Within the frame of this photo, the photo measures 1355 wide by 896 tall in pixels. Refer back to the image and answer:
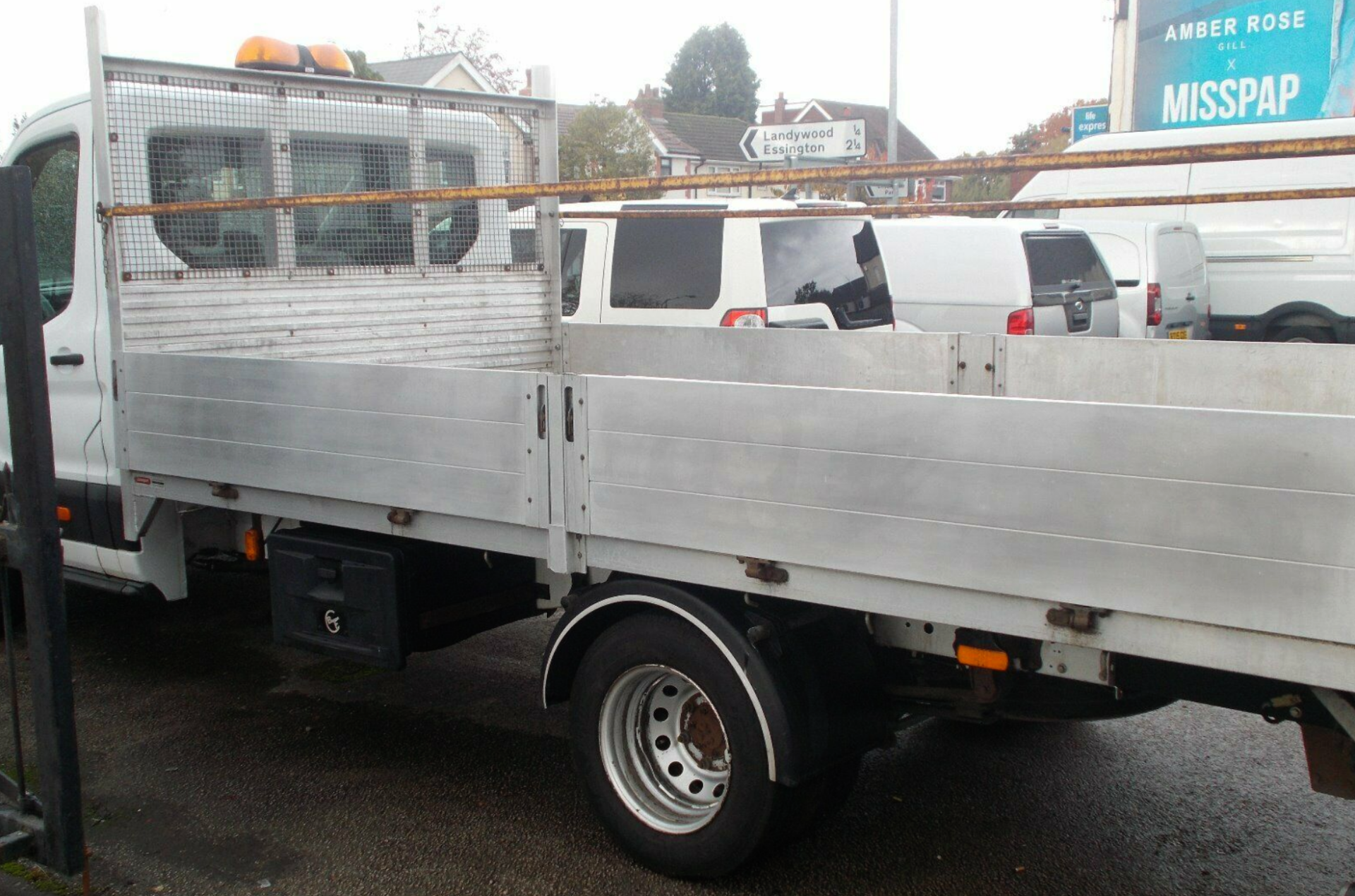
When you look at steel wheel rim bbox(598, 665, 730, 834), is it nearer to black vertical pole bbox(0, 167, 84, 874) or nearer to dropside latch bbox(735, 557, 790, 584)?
dropside latch bbox(735, 557, 790, 584)

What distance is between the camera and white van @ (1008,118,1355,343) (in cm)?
1358

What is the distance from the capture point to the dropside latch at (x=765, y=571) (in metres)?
3.24

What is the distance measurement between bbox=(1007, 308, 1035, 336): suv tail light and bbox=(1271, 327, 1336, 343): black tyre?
4949 mm

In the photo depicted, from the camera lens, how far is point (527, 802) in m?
4.43

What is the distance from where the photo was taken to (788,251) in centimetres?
817

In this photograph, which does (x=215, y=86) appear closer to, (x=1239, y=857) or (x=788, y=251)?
(x=788, y=251)

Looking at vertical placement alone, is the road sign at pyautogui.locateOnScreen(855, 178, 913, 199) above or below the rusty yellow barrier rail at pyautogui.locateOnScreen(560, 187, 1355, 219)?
above

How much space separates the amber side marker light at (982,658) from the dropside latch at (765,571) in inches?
19.2

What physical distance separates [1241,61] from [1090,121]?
9.74 ft

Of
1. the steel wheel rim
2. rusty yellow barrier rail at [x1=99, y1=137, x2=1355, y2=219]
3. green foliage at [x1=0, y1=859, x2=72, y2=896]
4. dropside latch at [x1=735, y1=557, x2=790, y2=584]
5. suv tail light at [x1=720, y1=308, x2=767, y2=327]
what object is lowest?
green foliage at [x1=0, y1=859, x2=72, y2=896]

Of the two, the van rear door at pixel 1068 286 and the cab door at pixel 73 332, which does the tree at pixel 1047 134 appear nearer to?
the van rear door at pixel 1068 286

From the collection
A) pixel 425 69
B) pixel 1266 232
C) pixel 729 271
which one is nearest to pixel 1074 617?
pixel 729 271

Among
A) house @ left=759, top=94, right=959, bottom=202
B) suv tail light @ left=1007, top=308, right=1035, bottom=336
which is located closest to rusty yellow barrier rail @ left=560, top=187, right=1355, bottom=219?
suv tail light @ left=1007, top=308, right=1035, bottom=336

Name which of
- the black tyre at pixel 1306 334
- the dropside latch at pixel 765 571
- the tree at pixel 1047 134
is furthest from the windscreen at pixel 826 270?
the tree at pixel 1047 134
